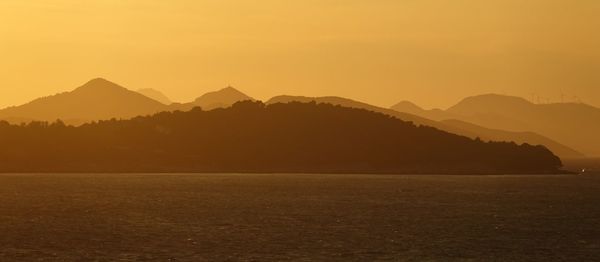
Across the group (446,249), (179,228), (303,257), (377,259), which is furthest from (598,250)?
(179,228)

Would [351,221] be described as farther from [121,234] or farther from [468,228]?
[121,234]

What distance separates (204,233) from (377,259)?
135 feet

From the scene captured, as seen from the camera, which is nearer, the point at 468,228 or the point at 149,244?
the point at 149,244

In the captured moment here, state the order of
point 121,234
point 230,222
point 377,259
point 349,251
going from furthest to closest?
point 230,222 < point 121,234 < point 349,251 < point 377,259

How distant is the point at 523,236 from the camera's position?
147000mm

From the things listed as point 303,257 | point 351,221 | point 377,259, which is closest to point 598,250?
point 377,259

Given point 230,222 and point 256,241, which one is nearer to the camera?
point 256,241

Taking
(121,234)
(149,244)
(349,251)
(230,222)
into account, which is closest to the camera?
(349,251)

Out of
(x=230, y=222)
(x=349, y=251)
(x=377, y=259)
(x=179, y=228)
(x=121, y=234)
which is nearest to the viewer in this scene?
(x=377, y=259)

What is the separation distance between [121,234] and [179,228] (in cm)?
1339

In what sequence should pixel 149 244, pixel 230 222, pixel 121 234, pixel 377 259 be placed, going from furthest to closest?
pixel 230 222 → pixel 121 234 → pixel 149 244 → pixel 377 259

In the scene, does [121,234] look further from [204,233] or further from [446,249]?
[446,249]

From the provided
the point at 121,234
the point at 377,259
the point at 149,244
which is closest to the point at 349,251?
the point at 377,259

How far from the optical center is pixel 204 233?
148000mm
